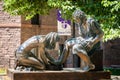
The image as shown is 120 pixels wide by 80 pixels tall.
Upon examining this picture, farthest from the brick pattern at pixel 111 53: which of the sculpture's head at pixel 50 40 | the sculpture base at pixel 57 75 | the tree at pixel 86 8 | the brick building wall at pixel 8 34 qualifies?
Result: the sculpture's head at pixel 50 40

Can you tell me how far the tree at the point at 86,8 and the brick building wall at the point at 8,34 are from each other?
9.71 m

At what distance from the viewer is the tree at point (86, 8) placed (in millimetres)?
10834

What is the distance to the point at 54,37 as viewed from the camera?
7957mm

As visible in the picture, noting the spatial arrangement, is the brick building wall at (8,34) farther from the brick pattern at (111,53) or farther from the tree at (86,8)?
the tree at (86,8)

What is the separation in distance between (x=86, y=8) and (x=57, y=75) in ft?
17.2

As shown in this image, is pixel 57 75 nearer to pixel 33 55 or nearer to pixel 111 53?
pixel 33 55

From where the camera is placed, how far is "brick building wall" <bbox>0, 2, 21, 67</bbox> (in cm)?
2520

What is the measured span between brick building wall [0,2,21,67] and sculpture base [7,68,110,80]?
17.6 m

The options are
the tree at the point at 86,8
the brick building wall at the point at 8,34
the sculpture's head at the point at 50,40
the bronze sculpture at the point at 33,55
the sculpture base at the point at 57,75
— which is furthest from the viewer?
the brick building wall at the point at 8,34

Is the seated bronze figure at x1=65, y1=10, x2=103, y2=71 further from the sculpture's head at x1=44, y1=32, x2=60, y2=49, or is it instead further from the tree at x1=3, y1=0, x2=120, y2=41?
the tree at x1=3, y1=0, x2=120, y2=41

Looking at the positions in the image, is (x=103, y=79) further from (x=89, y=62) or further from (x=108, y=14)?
(x=108, y=14)

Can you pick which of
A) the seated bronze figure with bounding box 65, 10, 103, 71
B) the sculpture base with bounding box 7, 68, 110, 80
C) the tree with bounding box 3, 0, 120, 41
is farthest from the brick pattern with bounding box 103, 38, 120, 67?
the sculpture base with bounding box 7, 68, 110, 80

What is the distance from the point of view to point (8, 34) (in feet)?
83.5

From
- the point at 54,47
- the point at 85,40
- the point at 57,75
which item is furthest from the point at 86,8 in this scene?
the point at 57,75
